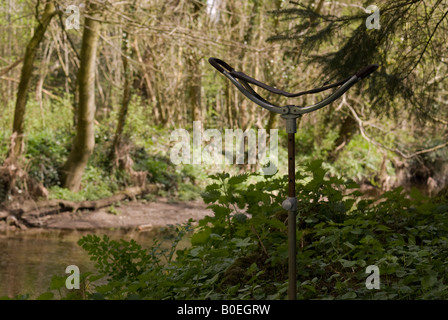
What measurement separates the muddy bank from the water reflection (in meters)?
0.39

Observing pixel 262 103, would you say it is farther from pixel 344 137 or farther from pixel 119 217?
pixel 344 137

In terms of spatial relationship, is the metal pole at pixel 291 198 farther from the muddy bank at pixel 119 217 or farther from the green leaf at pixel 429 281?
the muddy bank at pixel 119 217

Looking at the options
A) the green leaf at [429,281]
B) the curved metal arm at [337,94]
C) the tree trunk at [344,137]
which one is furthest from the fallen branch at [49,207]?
the curved metal arm at [337,94]

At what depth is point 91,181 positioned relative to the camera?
39.5 ft

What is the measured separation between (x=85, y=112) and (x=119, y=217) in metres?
2.17

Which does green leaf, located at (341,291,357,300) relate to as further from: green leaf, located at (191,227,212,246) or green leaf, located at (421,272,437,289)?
green leaf, located at (191,227,212,246)

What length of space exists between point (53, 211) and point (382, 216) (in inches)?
303

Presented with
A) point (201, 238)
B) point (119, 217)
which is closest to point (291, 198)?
point (201, 238)

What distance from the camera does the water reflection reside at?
612cm

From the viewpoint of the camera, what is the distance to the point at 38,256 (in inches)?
301

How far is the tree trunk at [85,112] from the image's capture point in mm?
10398

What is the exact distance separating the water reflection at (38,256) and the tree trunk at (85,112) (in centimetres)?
204

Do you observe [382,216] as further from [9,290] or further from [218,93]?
[218,93]
